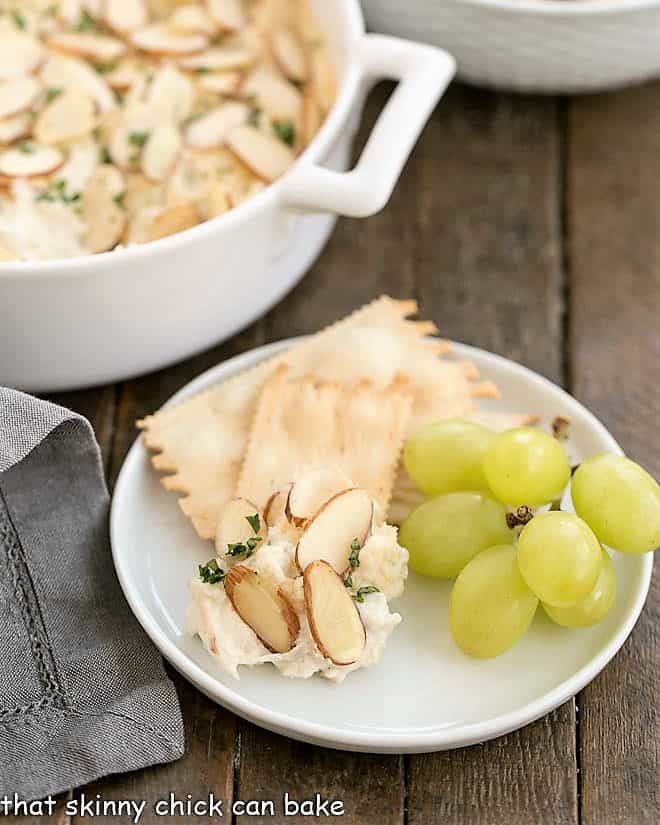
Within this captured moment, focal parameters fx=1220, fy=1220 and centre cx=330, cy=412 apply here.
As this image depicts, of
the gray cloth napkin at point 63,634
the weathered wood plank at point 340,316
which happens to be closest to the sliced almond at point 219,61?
the weathered wood plank at point 340,316

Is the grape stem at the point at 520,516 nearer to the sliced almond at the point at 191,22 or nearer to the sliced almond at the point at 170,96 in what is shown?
the sliced almond at the point at 170,96

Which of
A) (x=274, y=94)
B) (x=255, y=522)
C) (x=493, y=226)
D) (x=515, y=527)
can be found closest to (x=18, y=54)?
(x=274, y=94)

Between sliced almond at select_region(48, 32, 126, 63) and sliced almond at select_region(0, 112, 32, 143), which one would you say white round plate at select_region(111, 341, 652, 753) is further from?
sliced almond at select_region(48, 32, 126, 63)

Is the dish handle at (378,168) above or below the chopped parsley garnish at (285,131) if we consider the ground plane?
above

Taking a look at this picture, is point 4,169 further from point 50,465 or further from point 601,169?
point 601,169

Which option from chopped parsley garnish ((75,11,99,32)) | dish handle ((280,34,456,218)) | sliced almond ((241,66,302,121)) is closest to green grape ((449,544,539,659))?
dish handle ((280,34,456,218))

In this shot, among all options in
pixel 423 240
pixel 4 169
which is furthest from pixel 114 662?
pixel 423 240

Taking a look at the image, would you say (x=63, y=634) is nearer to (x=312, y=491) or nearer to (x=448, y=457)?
(x=312, y=491)
